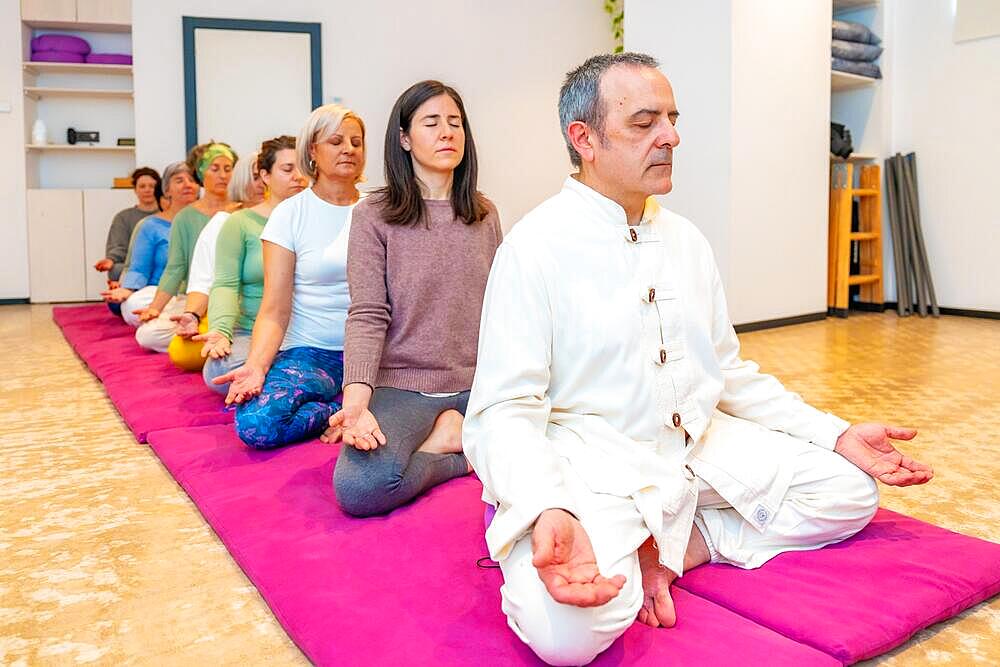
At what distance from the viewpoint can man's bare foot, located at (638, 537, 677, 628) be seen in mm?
1466

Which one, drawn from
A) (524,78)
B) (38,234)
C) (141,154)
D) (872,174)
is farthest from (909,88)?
(38,234)

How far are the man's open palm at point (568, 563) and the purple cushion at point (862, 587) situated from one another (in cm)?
39

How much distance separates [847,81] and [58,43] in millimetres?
5551

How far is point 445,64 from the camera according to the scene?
7.54 metres

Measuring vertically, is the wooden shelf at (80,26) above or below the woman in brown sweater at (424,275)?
above

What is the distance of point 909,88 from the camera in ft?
19.6

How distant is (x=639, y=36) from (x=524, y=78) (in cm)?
256

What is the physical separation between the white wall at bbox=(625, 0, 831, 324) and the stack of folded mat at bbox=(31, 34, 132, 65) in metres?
4.27

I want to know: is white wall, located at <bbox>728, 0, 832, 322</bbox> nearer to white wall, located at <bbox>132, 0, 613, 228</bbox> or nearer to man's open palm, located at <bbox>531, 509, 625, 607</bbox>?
white wall, located at <bbox>132, 0, 613, 228</bbox>

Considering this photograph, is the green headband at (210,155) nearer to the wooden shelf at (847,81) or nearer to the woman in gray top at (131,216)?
the woman in gray top at (131,216)

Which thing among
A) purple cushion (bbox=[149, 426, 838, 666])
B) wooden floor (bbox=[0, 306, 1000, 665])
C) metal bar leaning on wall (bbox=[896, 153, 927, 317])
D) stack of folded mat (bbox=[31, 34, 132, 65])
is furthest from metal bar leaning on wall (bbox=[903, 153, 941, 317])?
stack of folded mat (bbox=[31, 34, 132, 65])

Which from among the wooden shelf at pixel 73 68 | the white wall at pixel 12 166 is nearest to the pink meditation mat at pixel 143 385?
the white wall at pixel 12 166

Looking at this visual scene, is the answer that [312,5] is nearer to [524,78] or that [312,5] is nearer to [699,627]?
[524,78]

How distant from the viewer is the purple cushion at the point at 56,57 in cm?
725
